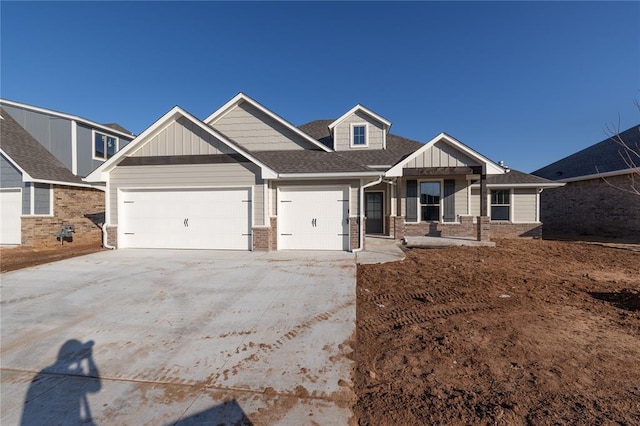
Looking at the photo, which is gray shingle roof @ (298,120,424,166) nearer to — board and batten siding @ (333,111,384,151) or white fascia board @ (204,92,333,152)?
board and batten siding @ (333,111,384,151)

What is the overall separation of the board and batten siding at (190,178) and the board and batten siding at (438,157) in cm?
614

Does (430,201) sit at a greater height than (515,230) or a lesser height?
greater

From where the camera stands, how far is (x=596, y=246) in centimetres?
1130

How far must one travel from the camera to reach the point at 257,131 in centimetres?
1259

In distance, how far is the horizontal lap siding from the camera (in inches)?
543

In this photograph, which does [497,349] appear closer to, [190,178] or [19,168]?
[190,178]

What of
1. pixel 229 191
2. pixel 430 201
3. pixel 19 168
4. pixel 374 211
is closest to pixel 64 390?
pixel 229 191

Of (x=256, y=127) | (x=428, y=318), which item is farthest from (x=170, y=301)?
(x=256, y=127)

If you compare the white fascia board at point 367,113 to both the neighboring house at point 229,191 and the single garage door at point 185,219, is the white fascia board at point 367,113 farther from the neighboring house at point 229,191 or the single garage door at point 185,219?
the single garage door at point 185,219

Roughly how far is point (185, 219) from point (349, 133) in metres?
8.72

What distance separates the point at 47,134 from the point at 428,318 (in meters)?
18.8

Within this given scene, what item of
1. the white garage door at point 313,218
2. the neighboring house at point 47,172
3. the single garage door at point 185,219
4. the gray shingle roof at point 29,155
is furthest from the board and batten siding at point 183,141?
the gray shingle roof at point 29,155

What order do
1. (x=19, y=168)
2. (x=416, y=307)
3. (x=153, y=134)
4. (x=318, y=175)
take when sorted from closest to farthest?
(x=416, y=307), (x=318, y=175), (x=153, y=134), (x=19, y=168)

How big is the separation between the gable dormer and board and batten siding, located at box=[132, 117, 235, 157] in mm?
6620
